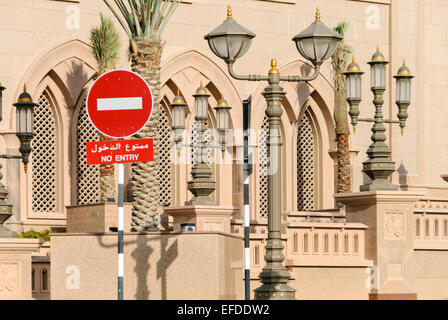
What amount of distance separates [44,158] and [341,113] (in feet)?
27.7

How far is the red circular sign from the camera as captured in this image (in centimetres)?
1340

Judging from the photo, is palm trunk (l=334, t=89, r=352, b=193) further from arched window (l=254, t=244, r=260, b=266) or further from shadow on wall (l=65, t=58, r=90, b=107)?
arched window (l=254, t=244, r=260, b=266)

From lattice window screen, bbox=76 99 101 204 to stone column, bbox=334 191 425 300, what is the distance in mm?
10139

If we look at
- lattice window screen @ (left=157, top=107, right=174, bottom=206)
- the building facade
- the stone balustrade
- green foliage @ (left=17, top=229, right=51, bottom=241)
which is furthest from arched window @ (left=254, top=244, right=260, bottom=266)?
lattice window screen @ (left=157, top=107, right=174, bottom=206)

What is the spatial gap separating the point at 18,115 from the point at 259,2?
42.9ft

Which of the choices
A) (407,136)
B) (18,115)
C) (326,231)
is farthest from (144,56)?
(407,136)

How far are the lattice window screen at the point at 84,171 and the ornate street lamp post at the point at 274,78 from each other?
14.4 metres

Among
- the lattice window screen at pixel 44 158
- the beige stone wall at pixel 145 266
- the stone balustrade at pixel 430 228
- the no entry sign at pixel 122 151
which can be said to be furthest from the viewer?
the lattice window screen at pixel 44 158

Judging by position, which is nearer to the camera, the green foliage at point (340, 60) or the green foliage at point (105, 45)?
the green foliage at point (105, 45)

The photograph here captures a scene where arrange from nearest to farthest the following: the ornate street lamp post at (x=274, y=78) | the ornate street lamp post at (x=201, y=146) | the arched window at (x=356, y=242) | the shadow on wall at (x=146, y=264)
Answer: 1. the ornate street lamp post at (x=274, y=78)
2. the shadow on wall at (x=146, y=264)
3. the arched window at (x=356, y=242)
4. the ornate street lamp post at (x=201, y=146)

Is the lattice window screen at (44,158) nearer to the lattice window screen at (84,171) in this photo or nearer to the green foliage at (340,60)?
the lattice window screen at (84,171)

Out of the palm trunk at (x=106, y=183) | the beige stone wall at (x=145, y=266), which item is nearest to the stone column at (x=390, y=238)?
the beige stone wall at (x=145, y=266)

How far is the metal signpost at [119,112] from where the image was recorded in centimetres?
1337

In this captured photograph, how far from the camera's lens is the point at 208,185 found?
88.8 ft
